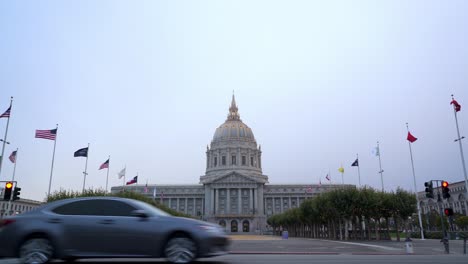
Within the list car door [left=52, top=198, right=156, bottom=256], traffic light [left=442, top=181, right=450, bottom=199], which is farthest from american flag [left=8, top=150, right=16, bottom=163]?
traffic light [left=442, top=181, right=450, bottom=199]

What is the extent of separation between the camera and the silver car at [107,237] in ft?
35.1

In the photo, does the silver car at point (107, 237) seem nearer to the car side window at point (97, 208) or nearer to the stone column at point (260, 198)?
the car side window at point (97, 208)

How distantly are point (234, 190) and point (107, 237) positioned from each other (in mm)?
131797

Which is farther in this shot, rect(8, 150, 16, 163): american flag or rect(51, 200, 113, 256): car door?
rect(8, 150, 16, 163): american flag

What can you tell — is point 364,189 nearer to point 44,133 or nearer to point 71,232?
point 44,133

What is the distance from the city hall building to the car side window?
119m

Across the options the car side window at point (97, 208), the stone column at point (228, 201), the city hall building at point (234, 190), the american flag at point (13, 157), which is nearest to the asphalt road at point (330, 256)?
the car side window at point (97, 208)

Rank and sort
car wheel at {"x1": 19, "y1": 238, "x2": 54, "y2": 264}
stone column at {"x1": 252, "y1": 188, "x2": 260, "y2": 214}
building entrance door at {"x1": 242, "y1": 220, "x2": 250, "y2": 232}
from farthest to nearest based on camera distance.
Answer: stone column at {"x1": 252, "y1": 188, "x2": 260, "y2": 214} < building entrance door at {"x1": 242, "y1": 220, "x2": 250, "y2": 232} < car wheel at {"x1": 19, "y1": 238, "x2": 54, "y2": 264}

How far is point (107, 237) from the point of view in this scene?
1073 cm

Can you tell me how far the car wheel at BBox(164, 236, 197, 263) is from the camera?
10695 millimetres

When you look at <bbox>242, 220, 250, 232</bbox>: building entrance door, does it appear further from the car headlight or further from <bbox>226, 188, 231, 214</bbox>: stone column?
the car headlight

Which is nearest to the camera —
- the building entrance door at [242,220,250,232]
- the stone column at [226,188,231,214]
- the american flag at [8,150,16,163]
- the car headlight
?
the car headlight

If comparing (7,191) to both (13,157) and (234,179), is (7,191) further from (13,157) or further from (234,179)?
(234,179)

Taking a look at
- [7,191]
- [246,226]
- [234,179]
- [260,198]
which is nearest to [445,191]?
[7,191]
